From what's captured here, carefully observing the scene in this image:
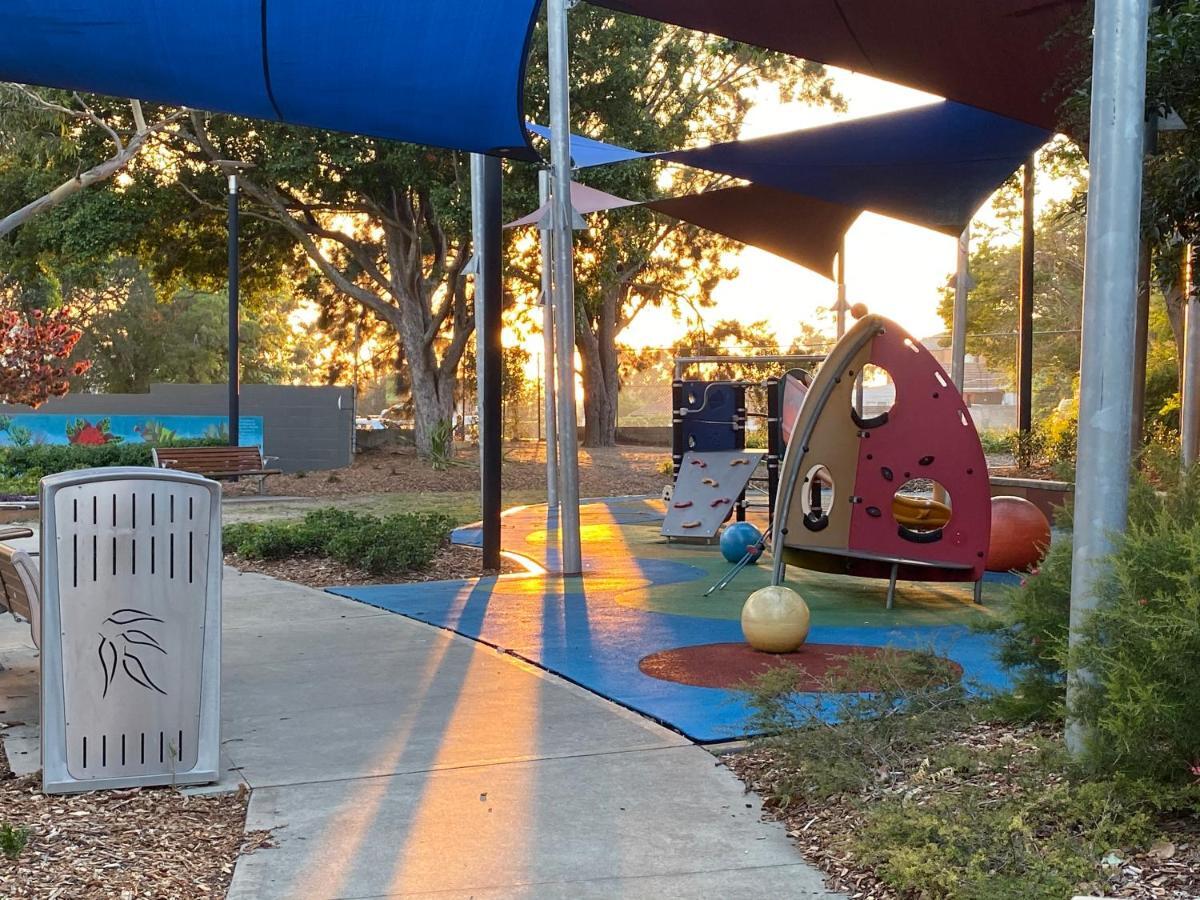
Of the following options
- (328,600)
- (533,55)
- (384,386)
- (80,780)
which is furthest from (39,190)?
(384,386)

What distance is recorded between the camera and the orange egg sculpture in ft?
35.7

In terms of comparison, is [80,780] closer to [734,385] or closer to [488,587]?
[488,587]

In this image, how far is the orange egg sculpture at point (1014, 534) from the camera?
1088 cm

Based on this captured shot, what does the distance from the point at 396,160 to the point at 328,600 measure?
49.7ft

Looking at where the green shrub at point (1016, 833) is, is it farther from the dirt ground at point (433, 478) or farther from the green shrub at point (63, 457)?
the green shrub at point (63, 457)

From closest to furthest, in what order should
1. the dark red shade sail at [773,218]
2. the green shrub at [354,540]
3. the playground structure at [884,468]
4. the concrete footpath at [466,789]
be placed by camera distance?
1. the concrete footpath at [466,789]
2. the playground structure at [884,468]
3. the green shrub at [354,540]
4. the dark red shade sail at [773,218]

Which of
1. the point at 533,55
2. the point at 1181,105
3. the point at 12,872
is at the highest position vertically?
the point at 533,55

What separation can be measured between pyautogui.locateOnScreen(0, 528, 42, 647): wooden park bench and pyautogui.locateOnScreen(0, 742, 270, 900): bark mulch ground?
2.01 ft

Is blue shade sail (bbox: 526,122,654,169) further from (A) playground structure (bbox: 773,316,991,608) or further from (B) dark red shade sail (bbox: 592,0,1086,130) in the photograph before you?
(A) playground structure (bbox: 773,316,991,608)

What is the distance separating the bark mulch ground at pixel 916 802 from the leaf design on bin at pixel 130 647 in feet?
7.31

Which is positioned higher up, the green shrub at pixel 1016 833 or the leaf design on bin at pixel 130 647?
the leaf design on bin at pixel 130 647

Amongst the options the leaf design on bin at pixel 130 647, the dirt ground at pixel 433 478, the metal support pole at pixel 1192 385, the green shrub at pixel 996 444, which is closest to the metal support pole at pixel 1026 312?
the metal support pole at pixel 1192 385

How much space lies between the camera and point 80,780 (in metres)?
4.68

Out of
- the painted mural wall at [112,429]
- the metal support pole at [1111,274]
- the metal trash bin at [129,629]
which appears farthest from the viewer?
the painted mural wall at [112,429]
